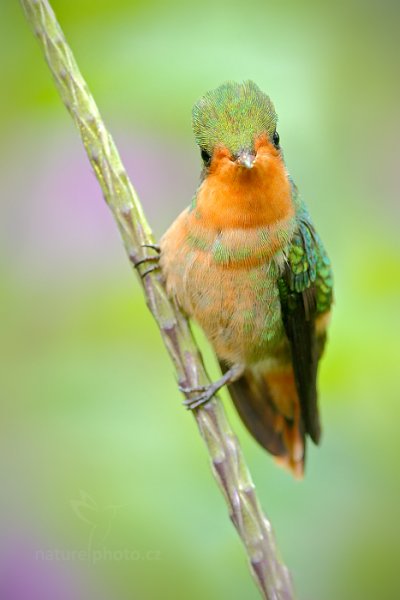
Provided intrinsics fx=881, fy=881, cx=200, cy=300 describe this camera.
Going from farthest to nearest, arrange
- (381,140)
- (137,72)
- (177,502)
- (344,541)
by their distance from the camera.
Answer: (381,140), (137,72), (344,541), (177,502)

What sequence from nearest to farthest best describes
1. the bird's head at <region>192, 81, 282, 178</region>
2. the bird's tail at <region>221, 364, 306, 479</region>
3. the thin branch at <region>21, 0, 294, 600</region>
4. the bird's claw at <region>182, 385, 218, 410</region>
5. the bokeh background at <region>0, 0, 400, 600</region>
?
the thin branch at <region>21, 0, 294, 600</region>
the bird's claw at <region>182, 385, 218, 410</region>
the bird's head at <region>192, 81, 282, 178</region>
the bokeh background at <region>0, 0, 400, 600</region>
the bird's tail at <region>221, 364, 306, 479</region>

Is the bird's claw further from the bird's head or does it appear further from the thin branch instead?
the bird's head

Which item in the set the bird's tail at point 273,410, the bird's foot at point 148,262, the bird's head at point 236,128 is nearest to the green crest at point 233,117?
the bird's head at point 236,128

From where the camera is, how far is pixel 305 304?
8.95 feet

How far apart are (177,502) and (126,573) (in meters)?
0.38

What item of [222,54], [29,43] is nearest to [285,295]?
[222,54]

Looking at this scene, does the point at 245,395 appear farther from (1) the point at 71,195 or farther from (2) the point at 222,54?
(2) the point at 222,54

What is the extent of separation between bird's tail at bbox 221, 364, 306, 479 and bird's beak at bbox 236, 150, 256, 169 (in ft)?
2.81

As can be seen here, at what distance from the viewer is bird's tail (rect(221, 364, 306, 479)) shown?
293cm

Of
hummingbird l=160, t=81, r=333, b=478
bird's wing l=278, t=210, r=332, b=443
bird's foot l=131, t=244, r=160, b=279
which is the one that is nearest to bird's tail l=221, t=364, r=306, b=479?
hummingbird l=160, t=81, r=333, b=478

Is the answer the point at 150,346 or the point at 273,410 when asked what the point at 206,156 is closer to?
the point at 150,346

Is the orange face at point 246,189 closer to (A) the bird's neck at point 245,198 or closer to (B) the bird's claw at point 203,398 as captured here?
(A) the bird's neck at point 245,198

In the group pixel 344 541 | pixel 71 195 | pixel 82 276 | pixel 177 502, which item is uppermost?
pixel 71 195

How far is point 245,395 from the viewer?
9.88 ft
